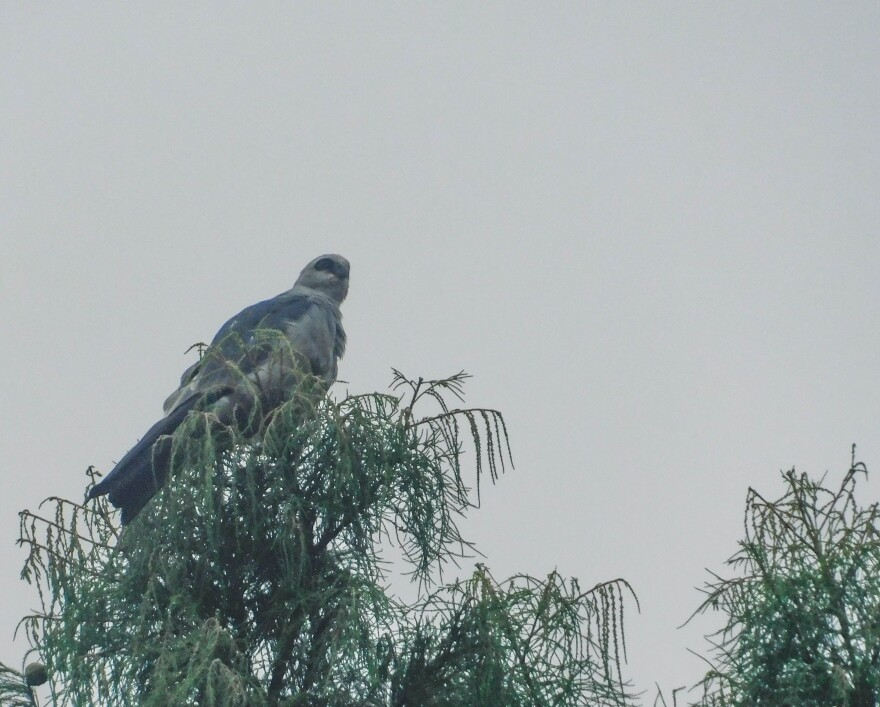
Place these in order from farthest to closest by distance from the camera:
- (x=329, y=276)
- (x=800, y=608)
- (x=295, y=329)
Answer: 1. (x=329, y=276)
2. (x=295, y=329)
3. (x=800, y=608)

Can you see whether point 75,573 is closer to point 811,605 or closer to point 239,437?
point 239,437

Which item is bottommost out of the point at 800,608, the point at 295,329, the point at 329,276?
the point at 800,608

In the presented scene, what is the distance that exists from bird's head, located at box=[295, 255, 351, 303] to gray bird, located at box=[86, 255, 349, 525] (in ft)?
2.31

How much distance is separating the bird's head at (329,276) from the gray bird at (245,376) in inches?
27.8

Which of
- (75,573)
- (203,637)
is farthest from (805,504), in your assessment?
(75,573)

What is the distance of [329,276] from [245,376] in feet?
12.2

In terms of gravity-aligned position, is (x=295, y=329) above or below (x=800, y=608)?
above

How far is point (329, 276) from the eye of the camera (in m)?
8.25

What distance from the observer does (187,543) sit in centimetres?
436

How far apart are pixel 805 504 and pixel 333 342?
337 cm

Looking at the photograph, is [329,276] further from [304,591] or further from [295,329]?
[304,591]

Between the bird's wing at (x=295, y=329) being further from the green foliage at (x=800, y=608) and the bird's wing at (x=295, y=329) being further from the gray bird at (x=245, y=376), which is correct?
the green foliage at (x=800, y=608)

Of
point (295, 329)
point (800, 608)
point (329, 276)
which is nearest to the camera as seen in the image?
point (800, 608)

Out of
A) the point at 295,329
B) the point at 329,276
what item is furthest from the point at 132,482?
the point at 329,276
